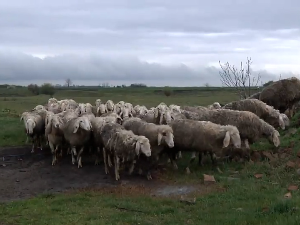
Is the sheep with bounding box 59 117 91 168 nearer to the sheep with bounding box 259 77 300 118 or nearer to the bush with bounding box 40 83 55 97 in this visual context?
the sheep with bounding box 259 77 300 118

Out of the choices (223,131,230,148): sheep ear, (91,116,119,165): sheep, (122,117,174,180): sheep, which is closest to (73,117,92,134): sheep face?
(91,116,119,165): sheep

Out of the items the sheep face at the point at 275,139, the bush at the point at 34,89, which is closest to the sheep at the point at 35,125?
the sheep face at the point at 275,139

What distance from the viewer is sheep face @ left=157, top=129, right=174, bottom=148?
12750 millimetres

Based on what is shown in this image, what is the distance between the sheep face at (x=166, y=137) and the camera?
41.8 ft

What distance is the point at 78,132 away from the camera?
14383 millimetres

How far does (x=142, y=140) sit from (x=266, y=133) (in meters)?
4.33

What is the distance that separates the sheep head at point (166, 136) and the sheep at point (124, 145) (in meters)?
0.66

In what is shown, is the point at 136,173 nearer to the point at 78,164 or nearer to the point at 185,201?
the point at 78,164

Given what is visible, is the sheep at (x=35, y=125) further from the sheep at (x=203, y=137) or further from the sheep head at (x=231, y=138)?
the sheep head at (x=231, y=138)

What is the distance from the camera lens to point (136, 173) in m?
13.1

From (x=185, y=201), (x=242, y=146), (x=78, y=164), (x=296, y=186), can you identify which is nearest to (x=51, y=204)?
(x=185, y=201)

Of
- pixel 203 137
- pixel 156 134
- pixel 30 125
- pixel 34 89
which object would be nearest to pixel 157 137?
pixel 156 134

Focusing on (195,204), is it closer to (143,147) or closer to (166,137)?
(143,147)

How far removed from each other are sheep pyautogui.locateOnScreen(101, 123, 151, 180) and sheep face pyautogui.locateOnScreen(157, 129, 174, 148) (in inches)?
26.1
